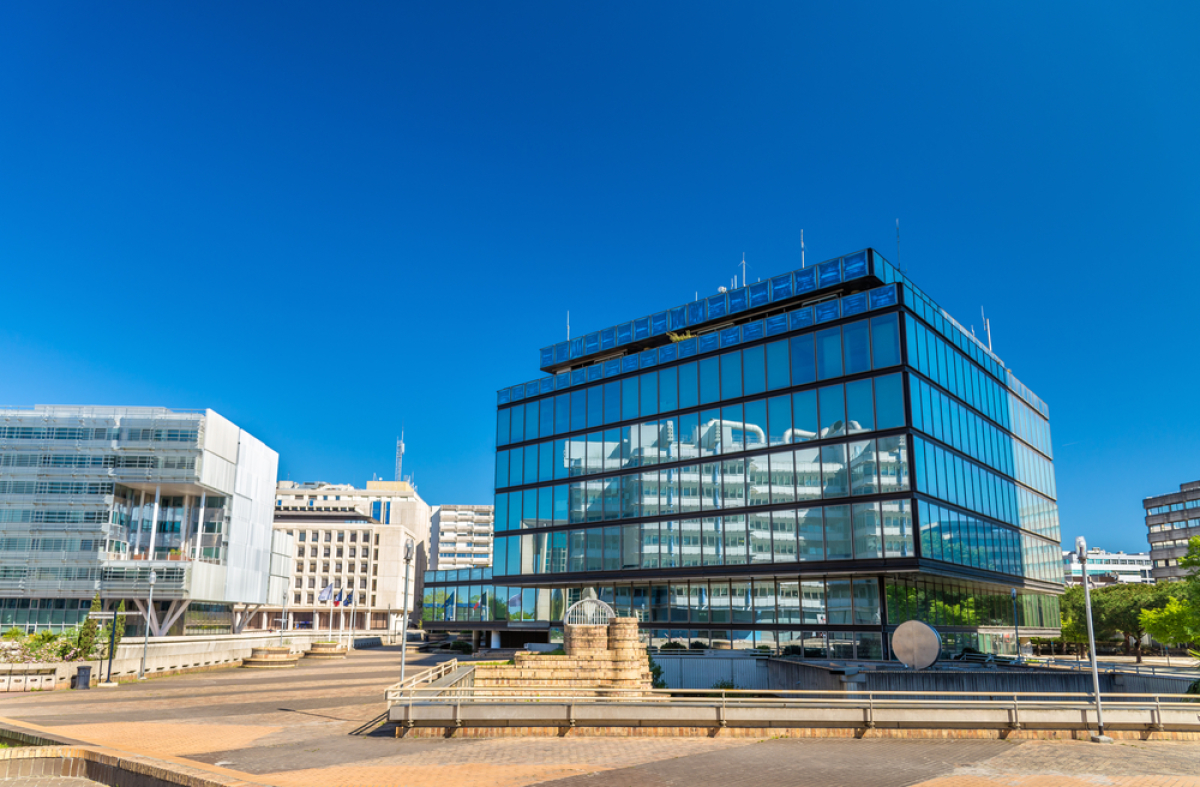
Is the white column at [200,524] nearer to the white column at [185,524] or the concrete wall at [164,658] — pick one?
the white column at [185,524]

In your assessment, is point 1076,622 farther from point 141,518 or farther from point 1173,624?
point 141,518

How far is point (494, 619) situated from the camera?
6531 centimetres

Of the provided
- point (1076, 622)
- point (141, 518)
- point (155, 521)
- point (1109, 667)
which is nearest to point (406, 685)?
point (1109, 667)

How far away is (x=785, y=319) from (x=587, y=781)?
3676cm

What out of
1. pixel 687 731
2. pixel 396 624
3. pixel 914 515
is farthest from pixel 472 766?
pixel 396 624

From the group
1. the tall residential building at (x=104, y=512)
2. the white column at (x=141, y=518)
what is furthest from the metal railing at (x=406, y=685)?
the white column at (x=141, y=518)

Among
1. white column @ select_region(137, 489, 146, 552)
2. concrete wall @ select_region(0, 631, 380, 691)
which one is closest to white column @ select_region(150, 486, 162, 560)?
white column @ select_region(137, 489, 146, 552)

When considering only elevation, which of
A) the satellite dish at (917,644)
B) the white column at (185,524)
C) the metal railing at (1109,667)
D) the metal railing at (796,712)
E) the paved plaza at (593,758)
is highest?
the white column at (185,524)

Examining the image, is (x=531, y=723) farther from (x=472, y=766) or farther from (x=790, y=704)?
(x=790, y=704)

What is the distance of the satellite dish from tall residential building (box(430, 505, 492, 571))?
167 m

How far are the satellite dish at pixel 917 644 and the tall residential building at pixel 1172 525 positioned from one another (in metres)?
118

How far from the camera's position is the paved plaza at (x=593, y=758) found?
14.0 metres

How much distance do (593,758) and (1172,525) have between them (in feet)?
455

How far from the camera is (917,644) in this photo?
2719 cm
